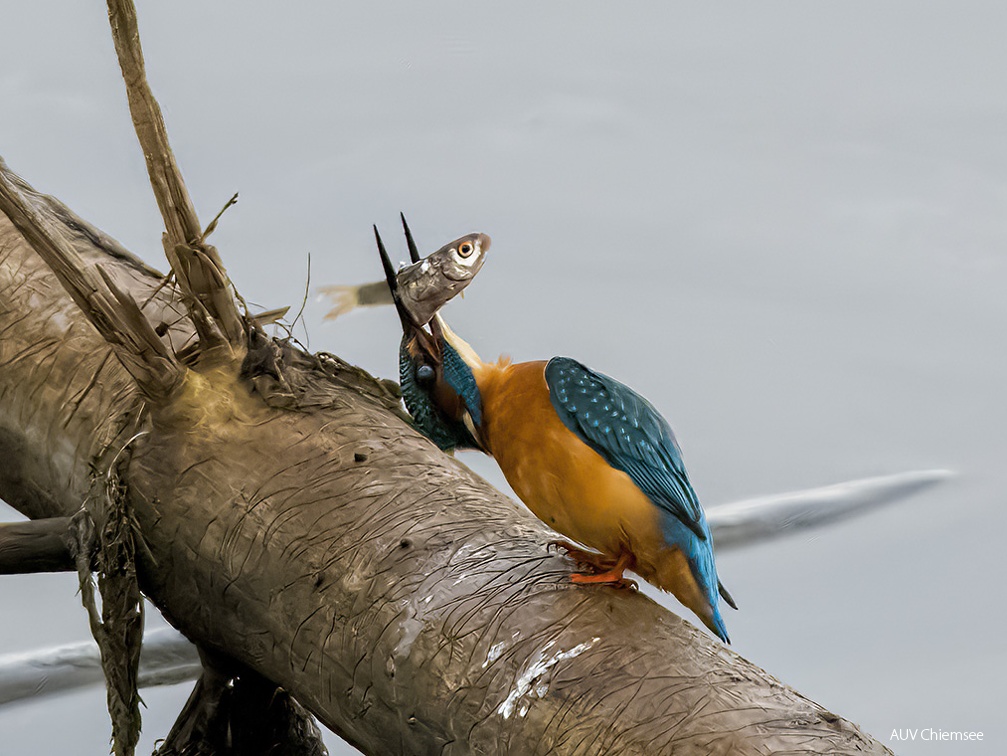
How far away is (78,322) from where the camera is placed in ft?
3.54

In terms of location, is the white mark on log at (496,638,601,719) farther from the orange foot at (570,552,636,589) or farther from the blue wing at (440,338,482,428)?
the blue wing at (440,338,482,428)

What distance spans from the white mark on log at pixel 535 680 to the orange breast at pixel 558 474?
2.9 inches

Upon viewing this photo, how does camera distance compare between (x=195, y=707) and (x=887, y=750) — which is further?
(x=195, y=707)

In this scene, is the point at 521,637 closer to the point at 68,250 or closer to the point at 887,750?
the point at 887,750

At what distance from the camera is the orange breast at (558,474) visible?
32.5 inches

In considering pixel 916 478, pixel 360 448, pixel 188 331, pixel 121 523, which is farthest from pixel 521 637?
pixel 916 478

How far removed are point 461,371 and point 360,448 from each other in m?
0.13

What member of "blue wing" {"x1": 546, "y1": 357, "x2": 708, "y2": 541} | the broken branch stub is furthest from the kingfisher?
the broken branch stub

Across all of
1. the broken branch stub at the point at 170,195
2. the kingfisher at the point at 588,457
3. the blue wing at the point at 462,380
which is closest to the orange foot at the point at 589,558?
the kingfisher at the point at 588,457

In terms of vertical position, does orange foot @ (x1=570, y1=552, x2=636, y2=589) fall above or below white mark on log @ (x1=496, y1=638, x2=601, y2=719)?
above

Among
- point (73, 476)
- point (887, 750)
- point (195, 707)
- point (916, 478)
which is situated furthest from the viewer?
point (916, 478)

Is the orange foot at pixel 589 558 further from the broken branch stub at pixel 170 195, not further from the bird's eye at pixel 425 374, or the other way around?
the broken branch stub at pixel 170 195

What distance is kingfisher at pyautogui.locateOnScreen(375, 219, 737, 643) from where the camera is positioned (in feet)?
2.71

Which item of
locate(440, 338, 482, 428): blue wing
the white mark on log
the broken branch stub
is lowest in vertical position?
the white mark on log
